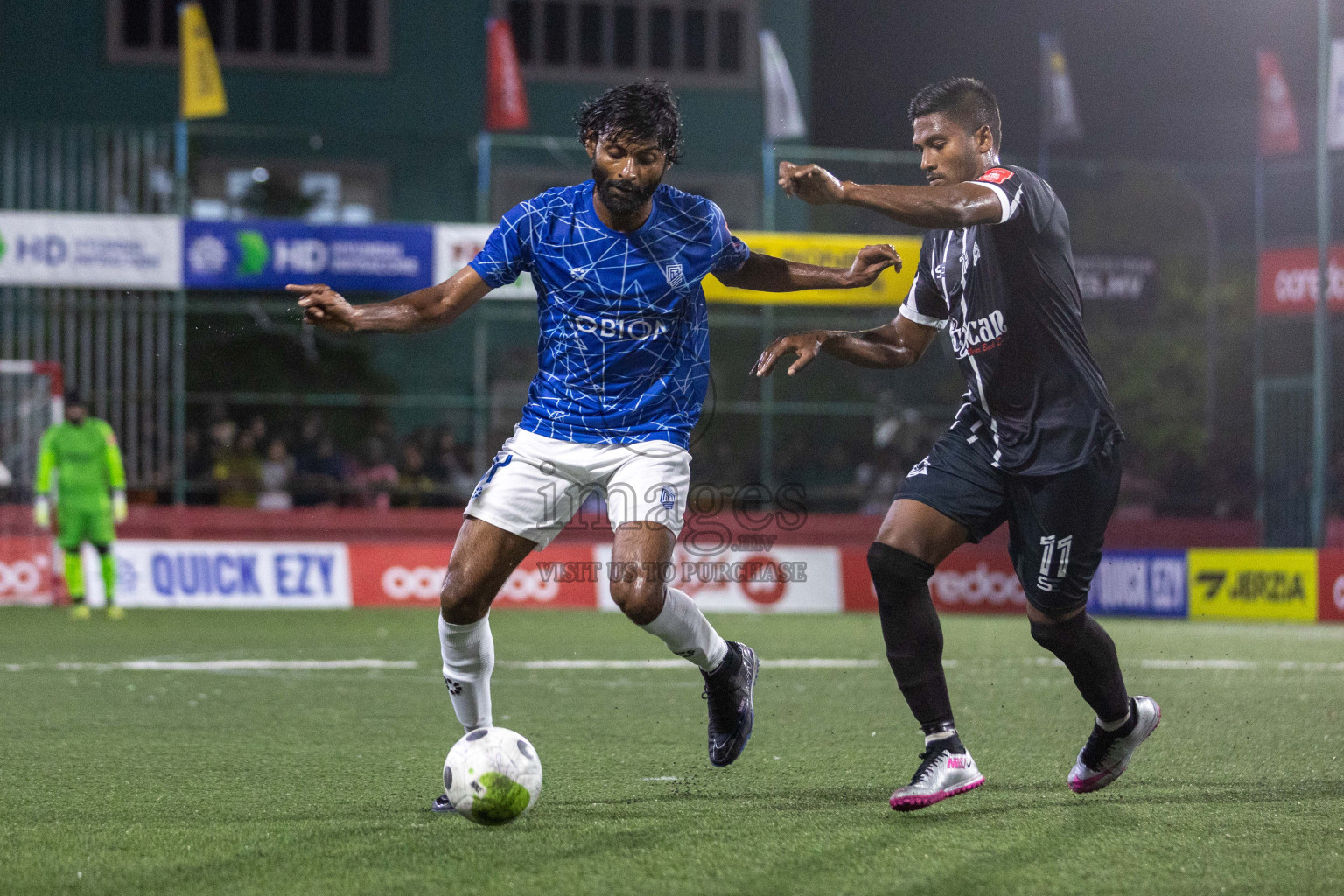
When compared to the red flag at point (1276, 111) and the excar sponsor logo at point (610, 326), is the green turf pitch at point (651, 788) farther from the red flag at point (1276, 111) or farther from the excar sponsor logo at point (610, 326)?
the red flag at point (1276, 111)

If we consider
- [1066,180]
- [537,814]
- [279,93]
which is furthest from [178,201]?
[537,814]

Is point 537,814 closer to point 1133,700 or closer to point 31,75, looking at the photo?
point 1133,700

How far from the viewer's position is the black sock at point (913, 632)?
208 inches

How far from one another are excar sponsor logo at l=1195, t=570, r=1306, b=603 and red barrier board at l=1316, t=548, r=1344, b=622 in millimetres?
189

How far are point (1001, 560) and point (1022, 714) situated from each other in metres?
Answer: 9.43

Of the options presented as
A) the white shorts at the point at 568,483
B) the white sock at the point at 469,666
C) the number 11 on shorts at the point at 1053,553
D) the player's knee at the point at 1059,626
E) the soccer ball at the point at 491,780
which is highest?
the white shorts at the point at 568,483

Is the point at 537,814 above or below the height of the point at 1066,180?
below

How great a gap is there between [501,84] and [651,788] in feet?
59.7

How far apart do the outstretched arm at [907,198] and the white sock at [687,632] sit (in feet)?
5.04

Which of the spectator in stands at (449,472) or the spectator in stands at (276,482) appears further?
the spectator in stands at (449,472)

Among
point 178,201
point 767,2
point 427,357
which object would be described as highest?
point 767,2

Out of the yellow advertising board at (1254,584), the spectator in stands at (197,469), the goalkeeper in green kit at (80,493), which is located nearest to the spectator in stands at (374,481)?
the spectator in stands at (197,469)

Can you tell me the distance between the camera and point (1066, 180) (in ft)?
75.3

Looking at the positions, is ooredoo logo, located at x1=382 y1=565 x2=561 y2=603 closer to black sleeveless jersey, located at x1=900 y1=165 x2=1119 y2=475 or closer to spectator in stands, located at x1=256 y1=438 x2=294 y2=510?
spectator in stands, located at x1=256 y1=438 x2=294 y2=510
